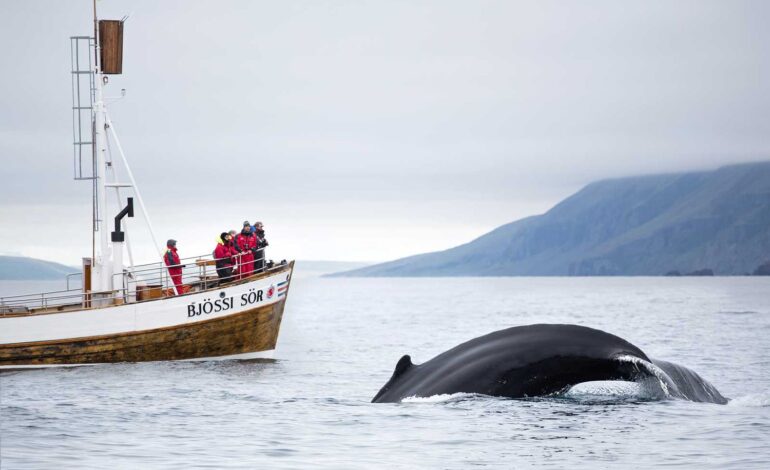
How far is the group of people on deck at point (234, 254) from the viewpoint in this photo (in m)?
30.3

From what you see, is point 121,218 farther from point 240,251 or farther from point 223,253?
point 240,251

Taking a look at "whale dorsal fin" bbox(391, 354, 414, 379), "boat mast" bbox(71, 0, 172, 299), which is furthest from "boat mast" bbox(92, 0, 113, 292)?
"whale dorsal fin" bbox(391, 354, 414, 379)

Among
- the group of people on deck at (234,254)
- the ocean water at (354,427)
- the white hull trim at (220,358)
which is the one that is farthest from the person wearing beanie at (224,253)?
the ocean water at (354,427)

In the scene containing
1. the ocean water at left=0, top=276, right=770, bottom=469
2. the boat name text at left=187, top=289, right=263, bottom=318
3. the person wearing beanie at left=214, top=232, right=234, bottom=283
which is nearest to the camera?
the ocean water at left=0, top=276, right=770, bottom=469

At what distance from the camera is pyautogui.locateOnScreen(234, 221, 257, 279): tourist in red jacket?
3052cm

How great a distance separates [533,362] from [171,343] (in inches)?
822

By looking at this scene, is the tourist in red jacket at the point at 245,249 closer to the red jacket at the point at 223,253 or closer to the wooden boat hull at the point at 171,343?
the red jacket at the point at 223,253

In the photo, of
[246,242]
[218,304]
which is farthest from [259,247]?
[218,304]

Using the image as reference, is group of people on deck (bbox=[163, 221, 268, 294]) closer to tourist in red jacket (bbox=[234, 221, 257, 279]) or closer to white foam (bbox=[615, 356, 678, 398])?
tourist in red jacket (bbox=[234, 221, 257, 279])

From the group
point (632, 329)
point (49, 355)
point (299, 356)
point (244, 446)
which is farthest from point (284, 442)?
point (632, 329)

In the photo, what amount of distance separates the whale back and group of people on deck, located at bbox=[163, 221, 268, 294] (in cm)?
1963

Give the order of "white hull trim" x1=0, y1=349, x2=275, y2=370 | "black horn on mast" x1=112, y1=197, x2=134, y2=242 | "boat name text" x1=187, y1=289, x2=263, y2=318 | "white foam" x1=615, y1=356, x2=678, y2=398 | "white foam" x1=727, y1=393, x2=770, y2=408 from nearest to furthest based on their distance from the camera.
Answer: "white foam" x1=615, y1=356, x2=678, y2=398 < "white foam" x1=727, y1=393, x2=770, y2=408 < "white hull trim" x1=0, y1=349, x2=275, y2=370 < "boat name text" x1=187, y1=289, x2=263, y2=318 < "black horn on mast" x1=112, y1=197, x2=134, y2=242

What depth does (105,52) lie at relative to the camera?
32.1 metres

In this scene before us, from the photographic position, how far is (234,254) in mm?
30656
